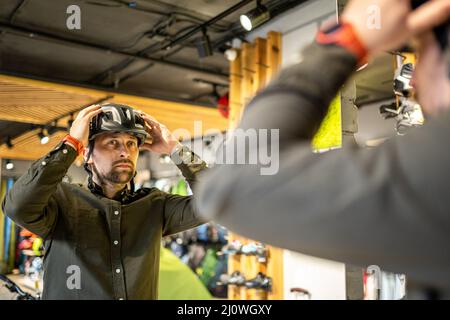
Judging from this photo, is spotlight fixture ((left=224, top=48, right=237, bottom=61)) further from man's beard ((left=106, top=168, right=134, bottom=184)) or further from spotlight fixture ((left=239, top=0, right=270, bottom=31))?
man's beard ((left=106, top=168, right=134, bottom=184))

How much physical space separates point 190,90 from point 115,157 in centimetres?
623

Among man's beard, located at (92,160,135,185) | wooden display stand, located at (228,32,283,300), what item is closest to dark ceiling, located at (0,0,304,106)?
wooden display stand, located at (228,32,283,300)

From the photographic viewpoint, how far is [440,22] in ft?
1.45

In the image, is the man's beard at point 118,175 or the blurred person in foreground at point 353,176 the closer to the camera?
the blurred person in foreground at point 353,176

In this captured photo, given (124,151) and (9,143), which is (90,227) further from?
(9,143)

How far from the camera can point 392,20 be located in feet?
1.49

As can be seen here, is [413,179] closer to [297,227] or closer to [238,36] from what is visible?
[297,227]

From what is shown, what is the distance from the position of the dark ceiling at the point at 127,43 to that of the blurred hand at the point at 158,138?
78 centimetres

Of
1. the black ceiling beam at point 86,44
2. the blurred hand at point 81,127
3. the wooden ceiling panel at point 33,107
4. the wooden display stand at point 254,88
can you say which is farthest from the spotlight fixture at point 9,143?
the wooden display stand at point 254,88

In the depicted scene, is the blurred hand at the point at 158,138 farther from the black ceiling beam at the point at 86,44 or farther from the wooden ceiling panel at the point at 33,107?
the black ceiling beam at the point at 86,44

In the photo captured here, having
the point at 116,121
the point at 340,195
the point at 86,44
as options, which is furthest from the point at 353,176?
the point at 86,44

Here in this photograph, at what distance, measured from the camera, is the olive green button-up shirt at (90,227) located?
63.8 inches

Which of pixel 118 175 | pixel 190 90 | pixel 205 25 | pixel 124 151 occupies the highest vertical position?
pixel 190 90

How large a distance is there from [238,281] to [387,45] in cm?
478
